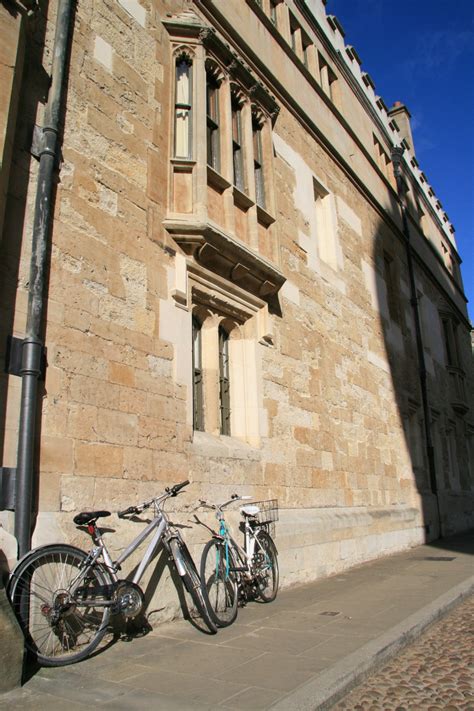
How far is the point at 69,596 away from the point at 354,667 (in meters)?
1.98

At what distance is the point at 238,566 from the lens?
5656mm

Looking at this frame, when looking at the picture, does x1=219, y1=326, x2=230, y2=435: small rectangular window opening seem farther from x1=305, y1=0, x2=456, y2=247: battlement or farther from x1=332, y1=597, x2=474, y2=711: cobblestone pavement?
x1=305, y1=0, x2=456, y2=247: battlement

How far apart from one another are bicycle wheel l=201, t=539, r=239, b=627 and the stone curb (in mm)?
1441

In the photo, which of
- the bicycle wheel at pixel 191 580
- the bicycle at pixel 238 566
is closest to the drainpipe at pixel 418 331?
the bicycle at pixel 238 566

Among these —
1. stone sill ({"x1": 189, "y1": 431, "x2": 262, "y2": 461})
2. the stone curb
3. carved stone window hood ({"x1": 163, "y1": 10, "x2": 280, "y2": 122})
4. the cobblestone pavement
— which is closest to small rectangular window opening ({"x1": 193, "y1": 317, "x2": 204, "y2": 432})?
stone sill ({"x1": 189, "y1": 431, "x2": 262, "y2": 461})

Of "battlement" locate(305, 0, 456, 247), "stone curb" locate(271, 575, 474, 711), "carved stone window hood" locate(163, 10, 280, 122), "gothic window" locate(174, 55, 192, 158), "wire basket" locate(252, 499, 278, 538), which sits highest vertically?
"battlement" locate(305, 0, 456, 247)

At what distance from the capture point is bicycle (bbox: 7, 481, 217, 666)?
374 cm

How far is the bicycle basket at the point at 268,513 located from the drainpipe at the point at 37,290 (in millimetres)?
3241

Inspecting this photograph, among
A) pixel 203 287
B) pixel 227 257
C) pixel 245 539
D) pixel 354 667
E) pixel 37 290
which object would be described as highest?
pixel 227 257

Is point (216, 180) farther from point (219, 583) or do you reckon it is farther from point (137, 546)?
point (219, 583)

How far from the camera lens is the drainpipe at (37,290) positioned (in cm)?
413

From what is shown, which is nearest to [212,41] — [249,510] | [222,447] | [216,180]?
[216,180]

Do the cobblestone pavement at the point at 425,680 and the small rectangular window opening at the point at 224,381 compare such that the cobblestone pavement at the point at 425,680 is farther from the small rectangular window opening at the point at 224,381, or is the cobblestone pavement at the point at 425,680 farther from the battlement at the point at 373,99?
the battlement at the point at 373,99

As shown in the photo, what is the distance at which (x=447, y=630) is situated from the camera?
4918mm
